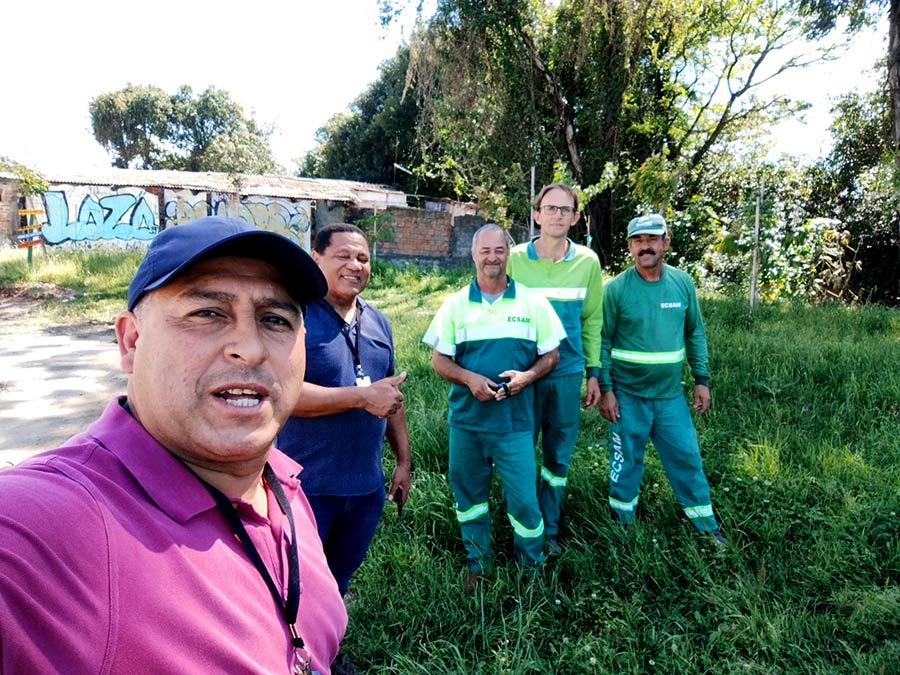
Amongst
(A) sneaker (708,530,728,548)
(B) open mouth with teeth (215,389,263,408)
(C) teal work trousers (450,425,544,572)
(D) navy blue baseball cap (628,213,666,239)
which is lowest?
(A) sneaker (708,530,728,548)

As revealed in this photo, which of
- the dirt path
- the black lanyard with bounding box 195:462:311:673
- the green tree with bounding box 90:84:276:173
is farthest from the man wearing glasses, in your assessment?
the green tree with bounding box 90:84:276:173

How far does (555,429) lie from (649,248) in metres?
1.25

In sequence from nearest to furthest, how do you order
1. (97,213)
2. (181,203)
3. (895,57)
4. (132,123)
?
(895,57), (97,213), (181,203), (132,123)

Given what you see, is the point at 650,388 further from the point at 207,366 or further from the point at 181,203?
the point at 181,203

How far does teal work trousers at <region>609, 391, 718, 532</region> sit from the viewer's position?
3.47 m

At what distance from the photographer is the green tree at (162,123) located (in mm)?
34438

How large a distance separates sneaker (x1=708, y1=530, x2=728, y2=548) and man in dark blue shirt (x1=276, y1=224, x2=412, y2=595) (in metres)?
1.96

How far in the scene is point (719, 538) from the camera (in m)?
3.34

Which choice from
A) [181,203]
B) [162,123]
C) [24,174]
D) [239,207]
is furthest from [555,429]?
[162,123]

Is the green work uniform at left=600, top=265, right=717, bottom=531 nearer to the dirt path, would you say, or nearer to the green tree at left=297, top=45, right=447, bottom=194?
the dirt path

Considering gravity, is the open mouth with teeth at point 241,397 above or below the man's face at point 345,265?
below

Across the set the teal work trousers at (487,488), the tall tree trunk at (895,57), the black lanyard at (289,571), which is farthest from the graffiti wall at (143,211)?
the black lanyard at (289,571)

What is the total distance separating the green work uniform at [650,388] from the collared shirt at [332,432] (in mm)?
1801

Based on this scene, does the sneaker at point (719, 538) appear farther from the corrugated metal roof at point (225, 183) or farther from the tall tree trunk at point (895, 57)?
the corrugated metal roof at point (225, 183)
